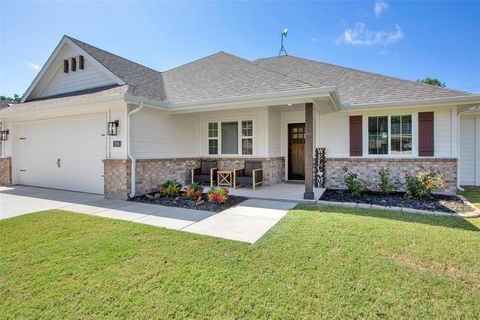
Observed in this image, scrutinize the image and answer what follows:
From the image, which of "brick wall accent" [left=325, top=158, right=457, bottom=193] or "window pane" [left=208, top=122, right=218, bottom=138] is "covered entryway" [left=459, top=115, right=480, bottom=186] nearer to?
"brick wall accent" [left=325, top=158, right=457, bottom=193]

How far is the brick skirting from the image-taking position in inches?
290

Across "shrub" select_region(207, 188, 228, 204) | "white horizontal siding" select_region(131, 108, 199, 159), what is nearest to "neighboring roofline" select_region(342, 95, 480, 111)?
"shrub" select_region(207, 188, 228, 204)

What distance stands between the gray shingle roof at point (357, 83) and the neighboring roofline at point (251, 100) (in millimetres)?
548

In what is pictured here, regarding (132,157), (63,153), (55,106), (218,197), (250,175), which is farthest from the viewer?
(250,175)

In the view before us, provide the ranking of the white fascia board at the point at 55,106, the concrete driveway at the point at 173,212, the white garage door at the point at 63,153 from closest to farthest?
the concrete driveway at the point at 173,212 < the white fascia board at the point at 55,106 < the white garage door at the point at 63,153

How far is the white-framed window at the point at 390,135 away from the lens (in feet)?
27.7

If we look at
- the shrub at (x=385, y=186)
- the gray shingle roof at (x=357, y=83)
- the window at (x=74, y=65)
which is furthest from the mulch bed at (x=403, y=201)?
the window at (x=74, y=65)

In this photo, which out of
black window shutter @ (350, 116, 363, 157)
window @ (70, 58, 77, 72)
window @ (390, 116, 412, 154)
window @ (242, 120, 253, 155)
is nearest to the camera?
window @ (390, 116, 412, 154)

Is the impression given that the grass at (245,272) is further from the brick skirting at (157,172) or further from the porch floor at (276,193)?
the brick skirting at (157,172)

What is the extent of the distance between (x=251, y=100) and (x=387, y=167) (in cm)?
544

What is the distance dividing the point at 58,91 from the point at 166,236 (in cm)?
983

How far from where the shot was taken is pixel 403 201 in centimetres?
679

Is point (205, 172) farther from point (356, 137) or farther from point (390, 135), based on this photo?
point (390, 135)

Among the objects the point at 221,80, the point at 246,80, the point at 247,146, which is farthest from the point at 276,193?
the point at 221,80
